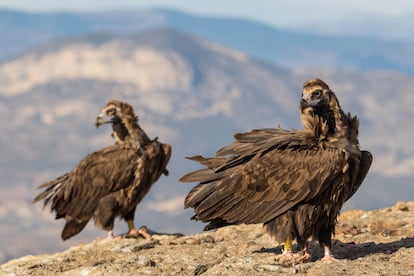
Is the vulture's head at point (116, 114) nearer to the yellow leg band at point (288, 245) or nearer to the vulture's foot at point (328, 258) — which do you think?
the yellow leg band at point (288, 245)

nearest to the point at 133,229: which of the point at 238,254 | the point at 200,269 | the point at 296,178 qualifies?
the point at 238,254

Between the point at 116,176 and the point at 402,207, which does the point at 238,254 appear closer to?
the point at 116,176

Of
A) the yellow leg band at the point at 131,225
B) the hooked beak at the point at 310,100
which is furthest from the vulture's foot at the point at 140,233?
the hooked beak at the point at 310,100

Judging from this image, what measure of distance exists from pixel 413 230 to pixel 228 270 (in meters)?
4.73

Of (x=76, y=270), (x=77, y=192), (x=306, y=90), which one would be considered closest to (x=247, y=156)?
(x=306, y=90)

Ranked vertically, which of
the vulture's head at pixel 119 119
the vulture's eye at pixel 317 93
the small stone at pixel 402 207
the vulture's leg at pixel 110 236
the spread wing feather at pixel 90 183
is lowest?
the vulture's leg at pixel 110 236

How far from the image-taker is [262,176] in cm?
1296

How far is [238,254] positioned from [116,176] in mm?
5180

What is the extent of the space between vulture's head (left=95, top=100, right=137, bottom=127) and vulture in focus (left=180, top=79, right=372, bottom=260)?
6481 millimetres

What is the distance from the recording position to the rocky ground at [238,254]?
12680 mm

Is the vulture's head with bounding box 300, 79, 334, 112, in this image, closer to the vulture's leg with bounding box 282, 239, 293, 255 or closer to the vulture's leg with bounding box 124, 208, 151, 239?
the vulture's leg with bounding box 282, 239, 293, 255

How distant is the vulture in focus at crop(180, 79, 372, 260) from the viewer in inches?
494

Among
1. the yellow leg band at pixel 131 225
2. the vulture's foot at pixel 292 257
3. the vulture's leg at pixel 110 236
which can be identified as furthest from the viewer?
the yellow leg band at pixel 131 225

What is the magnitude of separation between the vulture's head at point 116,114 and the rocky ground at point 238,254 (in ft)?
9.45
